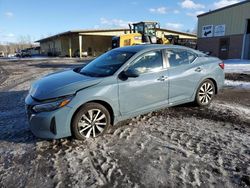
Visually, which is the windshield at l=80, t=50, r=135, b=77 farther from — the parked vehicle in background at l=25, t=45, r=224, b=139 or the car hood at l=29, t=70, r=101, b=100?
the car hood at l=29, t=70, r=101, b=100

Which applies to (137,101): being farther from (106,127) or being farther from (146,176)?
(146,176)

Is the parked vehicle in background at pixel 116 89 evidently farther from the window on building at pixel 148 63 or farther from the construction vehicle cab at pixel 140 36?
the construction vehicle cab at pixel 140 36

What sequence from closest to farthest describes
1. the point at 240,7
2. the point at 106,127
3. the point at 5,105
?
the point at 106,127 → the point at 5,105 → the point at 240,7

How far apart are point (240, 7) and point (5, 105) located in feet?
67.7

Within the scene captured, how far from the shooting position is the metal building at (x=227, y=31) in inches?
787

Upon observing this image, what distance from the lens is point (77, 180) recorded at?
9.74 feet

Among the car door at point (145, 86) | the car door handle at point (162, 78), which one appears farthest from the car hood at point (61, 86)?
the car door handle at point (162, 78)

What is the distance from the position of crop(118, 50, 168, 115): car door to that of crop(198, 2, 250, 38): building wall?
18.4 metres

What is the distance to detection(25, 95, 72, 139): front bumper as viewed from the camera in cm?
367

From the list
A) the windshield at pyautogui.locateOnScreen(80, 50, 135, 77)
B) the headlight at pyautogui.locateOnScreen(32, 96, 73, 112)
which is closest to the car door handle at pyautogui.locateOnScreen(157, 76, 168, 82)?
the windshield at pyautogui.locateOnScreen(80, 50, 135, 77)

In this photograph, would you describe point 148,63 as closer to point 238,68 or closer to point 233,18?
point 238,68

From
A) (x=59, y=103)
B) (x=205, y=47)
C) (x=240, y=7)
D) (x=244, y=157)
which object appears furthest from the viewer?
(x=205, y=47)

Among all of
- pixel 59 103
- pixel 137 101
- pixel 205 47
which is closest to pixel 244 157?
pixel 137 101

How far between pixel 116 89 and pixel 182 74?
1.75 m
